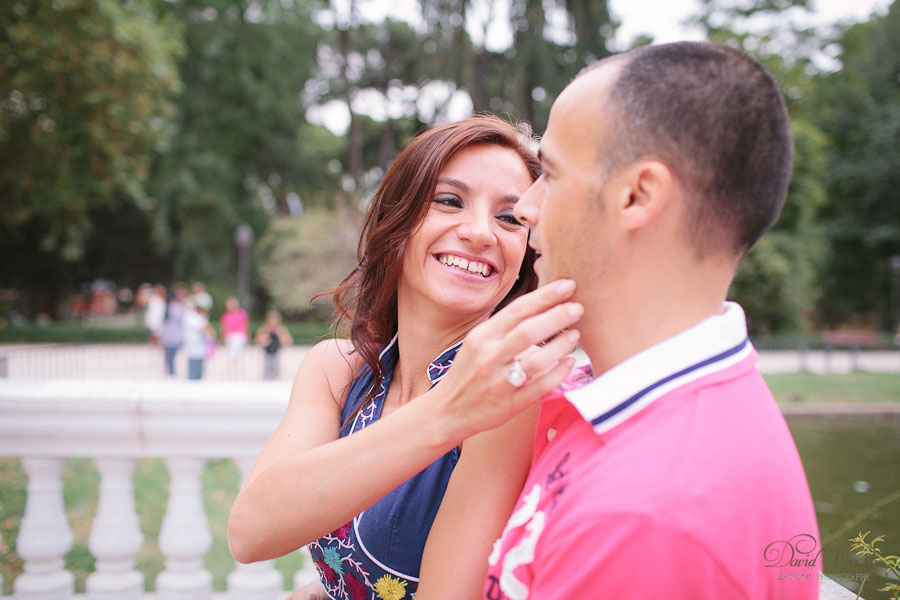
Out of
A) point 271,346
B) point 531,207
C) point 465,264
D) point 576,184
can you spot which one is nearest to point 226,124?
point 271,346

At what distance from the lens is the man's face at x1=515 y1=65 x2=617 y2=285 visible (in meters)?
1.19

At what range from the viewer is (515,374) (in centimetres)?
117

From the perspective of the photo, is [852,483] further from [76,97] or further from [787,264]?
[787,264]

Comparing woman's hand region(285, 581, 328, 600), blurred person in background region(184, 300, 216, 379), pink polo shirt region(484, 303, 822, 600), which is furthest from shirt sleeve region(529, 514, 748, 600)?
blurred person in background region(184, 300, 216, 379)

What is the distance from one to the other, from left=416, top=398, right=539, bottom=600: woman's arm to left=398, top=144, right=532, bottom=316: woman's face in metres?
0.58

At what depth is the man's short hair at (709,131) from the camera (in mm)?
1123

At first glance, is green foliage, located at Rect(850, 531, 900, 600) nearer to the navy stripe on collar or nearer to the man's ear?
the navy stripe on collar

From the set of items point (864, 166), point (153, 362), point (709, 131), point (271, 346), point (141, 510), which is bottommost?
point (153, 362)

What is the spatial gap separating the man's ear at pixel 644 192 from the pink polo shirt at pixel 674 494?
0.21 meters

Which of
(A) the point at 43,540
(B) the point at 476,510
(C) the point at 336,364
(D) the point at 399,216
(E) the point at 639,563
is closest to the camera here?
(E) the point at 639,563

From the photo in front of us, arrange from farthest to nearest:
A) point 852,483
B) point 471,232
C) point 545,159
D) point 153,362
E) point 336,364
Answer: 1. point 153,362
2. point 852,483
3. point 336,364
4. point 471,232
5. point 545,159

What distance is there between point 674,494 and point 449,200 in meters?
1.27

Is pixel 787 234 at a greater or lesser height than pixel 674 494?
lesser

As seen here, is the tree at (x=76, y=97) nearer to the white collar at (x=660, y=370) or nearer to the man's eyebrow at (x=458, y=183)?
the man's eyebrow at (x=458, y=183)
